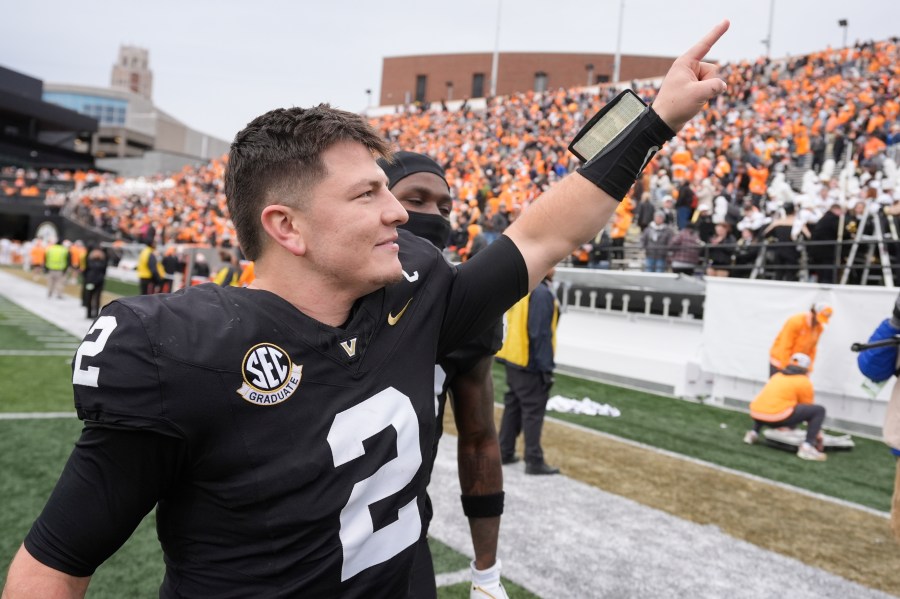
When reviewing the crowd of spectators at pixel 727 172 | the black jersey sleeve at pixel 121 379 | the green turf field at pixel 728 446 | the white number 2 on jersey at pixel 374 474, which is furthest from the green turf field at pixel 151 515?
the black jersey sleeve at pixel 121 379

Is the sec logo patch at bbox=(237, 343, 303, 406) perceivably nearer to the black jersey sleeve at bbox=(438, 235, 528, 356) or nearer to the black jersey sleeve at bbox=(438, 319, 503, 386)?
the black jersey sleeve at bbox=(438, 235, 528, 356)

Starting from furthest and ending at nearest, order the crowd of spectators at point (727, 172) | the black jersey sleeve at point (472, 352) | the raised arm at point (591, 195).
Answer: the crowd of spectators at point (727, 172)
the black jersey sleeve at point (472, 352)
the raised arm at point (591, 195)

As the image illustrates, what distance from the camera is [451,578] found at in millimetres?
3873

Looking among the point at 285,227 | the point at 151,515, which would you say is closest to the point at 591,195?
the point at 285,227

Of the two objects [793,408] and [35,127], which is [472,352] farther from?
[35,127]

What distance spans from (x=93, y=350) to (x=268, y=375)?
297mm

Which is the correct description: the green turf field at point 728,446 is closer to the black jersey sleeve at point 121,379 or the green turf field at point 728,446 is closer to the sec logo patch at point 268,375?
the sec logo patch at point 268,375

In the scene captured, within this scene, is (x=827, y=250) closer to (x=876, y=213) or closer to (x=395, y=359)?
(x=876, y=213)

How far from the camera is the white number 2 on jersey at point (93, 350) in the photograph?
120 cm

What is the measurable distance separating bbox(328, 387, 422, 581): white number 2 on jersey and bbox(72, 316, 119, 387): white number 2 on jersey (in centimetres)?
43

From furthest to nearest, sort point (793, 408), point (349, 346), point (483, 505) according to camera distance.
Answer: point (793, 408) → point (483, 505) → point (349, 346)

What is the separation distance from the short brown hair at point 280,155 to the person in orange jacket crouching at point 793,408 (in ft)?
24.4

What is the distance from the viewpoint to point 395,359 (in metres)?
1.51

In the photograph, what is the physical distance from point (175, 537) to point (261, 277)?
1.79 ft
